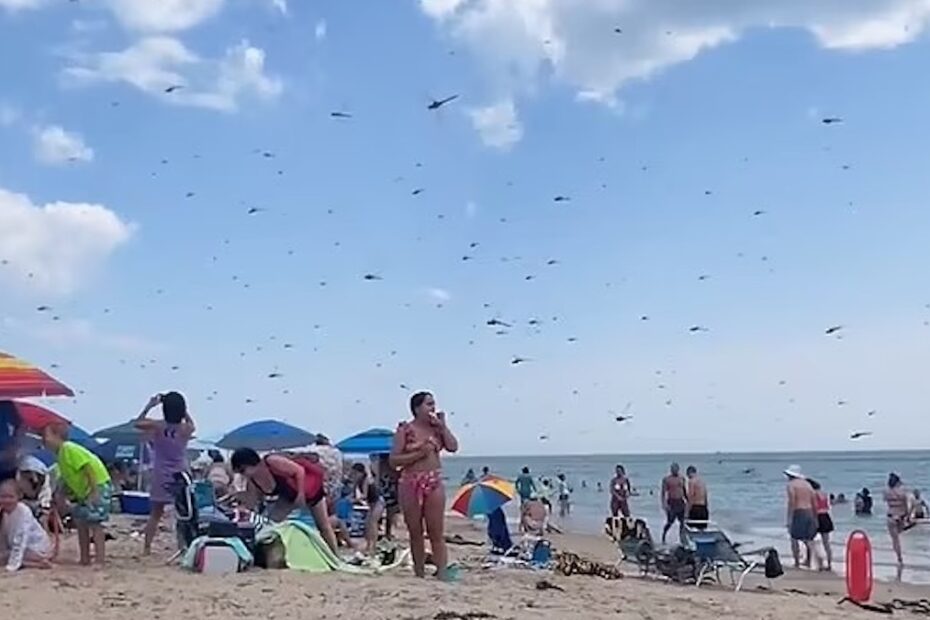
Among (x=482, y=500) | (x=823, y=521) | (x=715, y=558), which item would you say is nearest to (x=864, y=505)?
(x=823, y=521)

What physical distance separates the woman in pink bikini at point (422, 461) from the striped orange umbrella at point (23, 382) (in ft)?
11.1

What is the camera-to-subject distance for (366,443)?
59.8 feet

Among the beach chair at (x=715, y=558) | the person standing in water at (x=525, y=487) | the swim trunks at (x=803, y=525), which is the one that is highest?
the person standing in water at (x=525, y=487)

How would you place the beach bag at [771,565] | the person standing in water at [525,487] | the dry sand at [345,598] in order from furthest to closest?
the person standing in water at [525,487] < the beach bag at [771,565] < the dry sand at [345,598]

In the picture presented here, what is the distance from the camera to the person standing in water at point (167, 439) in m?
10.2

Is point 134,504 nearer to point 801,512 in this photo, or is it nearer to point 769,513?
point 801,512

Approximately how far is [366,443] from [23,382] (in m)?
8.41

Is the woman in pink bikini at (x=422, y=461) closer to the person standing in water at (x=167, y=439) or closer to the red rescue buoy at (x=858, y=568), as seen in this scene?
the person standing in water at (x=167, y=439)

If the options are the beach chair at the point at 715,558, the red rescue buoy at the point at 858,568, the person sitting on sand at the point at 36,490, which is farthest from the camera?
the beach chair at the point at 715,558

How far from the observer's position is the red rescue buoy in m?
10.2

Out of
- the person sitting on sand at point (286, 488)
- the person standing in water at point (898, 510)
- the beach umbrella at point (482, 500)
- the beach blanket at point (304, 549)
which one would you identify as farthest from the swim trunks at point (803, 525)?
the beach blanket at point (304, 549)

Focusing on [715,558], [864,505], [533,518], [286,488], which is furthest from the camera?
[864,505]

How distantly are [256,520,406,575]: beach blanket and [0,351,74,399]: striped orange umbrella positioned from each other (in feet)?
7.50

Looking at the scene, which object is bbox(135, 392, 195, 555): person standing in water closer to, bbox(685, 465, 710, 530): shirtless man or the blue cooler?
the blue cooler
